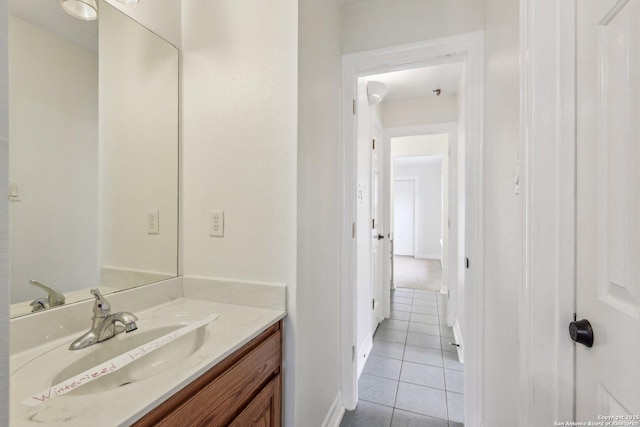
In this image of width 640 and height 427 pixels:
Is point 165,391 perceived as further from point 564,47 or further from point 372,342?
point 372,342

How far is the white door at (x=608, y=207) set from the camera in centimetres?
57

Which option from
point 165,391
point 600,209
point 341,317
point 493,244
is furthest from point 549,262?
point 341,317

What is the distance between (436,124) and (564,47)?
2.46m

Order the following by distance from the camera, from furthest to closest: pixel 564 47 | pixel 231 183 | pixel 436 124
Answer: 1. pixel 436 124
2. pixel 231 183
3. pixel 564 47

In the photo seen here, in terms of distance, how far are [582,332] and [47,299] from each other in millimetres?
1539

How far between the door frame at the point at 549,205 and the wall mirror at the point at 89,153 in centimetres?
141

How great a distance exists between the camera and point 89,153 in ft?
3.34

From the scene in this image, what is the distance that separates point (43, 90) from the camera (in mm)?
882

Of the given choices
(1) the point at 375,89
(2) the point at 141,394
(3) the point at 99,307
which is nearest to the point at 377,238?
(1) the point at 375,89

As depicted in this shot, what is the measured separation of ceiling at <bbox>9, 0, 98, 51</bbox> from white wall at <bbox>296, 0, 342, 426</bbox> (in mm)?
768

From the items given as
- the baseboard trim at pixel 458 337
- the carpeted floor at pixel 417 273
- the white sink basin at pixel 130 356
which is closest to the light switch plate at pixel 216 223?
the white sink basin at pixel 130 356

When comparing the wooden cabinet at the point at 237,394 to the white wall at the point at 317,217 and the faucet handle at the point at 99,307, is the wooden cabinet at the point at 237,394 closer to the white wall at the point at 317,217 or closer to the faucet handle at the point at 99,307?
the white wall at the point at 317,217

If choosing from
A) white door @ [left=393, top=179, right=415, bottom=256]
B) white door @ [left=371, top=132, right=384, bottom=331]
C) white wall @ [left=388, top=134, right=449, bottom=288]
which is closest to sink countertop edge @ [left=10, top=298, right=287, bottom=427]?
white door @ [left=371, top=132, right=384, bottom=331]

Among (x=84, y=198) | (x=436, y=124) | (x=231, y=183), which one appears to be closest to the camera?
(x=84, y=198)
